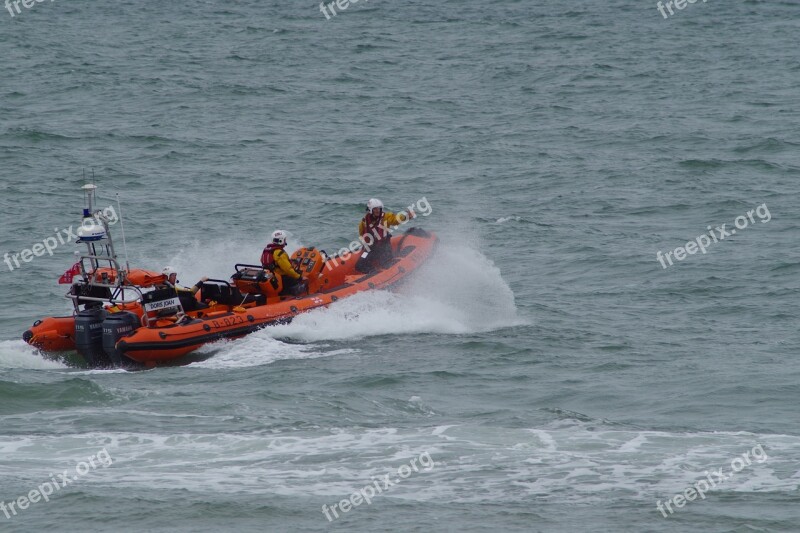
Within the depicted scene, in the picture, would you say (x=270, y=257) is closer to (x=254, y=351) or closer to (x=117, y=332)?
(x=254, y=351)

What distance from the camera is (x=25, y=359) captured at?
14.5 m

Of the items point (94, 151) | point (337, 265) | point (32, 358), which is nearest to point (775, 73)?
point (94, 151)

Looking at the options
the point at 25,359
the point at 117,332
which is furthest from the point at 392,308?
the point at 25,359

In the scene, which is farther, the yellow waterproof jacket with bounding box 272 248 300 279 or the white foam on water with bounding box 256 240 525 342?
the yellow waterproof jacket with bounding box 272 248 300 279

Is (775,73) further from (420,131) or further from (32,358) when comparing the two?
(32,358)

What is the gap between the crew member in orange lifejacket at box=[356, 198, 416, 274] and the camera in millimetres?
17469

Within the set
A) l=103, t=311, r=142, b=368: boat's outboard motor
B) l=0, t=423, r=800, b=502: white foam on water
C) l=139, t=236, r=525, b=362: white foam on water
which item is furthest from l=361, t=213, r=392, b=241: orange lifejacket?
l=0, t=423, r=800, b=502: white foam on water

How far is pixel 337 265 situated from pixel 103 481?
7.01m

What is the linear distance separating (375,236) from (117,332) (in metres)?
4.48

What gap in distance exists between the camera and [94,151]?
2678 centimetres

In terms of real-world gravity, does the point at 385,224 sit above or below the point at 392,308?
above

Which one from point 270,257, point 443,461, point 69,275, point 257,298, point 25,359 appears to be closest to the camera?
point 443,461

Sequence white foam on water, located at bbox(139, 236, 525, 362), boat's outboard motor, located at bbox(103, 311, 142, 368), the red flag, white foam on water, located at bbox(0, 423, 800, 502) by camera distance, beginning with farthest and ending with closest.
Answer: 1. white foam on water, located at bbox(139, 236, 525, 362)
2. the red flag
3. boat's outboard motor, located at bbox(103, 311, 142, 368)
4. white foam on water, located at bbox(0, 423, 800, 502)

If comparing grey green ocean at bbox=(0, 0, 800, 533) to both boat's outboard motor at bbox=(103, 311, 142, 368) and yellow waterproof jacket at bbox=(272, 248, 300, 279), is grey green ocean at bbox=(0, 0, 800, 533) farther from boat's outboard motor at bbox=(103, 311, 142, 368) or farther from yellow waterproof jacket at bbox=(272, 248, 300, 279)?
yellow waterproof jacket at bbox=(272, 248, 300, 279)
